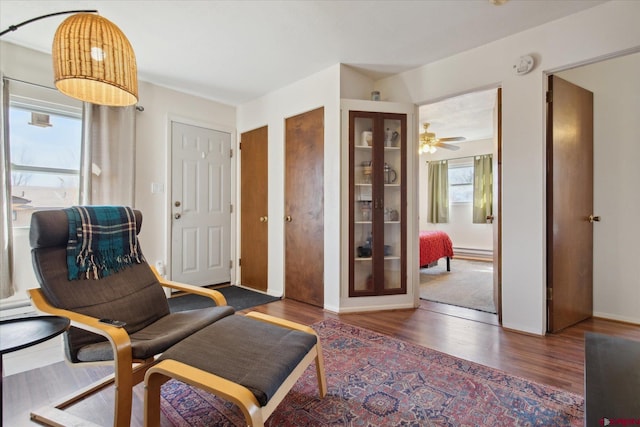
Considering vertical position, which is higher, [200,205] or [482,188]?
[482,188]

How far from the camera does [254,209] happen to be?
397cm

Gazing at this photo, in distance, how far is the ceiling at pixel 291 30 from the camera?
Answer: 2.15 m

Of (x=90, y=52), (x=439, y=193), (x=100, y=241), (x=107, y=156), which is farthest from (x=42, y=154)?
(x=439, y=193)

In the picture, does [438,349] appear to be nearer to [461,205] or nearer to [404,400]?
[404,400]

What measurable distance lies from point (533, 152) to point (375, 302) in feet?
6.26

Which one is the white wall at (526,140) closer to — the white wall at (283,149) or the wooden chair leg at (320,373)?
the white wall at (283,149)

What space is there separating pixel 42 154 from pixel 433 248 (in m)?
4.78

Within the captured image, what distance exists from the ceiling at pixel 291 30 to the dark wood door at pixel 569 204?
29.3 inches

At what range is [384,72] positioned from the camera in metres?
3.25

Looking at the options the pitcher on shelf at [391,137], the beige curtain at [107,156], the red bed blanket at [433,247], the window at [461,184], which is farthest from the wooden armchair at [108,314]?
the window at [461,184]

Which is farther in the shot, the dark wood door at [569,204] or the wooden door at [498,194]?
the wooden door at [498,194]

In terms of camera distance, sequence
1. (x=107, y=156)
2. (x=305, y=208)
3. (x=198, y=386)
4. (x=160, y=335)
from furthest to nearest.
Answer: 1. (x=305, y=208)
2. (x=107, y=156)
3. (x=160, y=335)
4. (x=198, y=386)

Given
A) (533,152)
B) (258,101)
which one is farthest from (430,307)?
(258,101)

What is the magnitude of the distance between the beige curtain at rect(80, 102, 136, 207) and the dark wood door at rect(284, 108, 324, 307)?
65.2 inches
